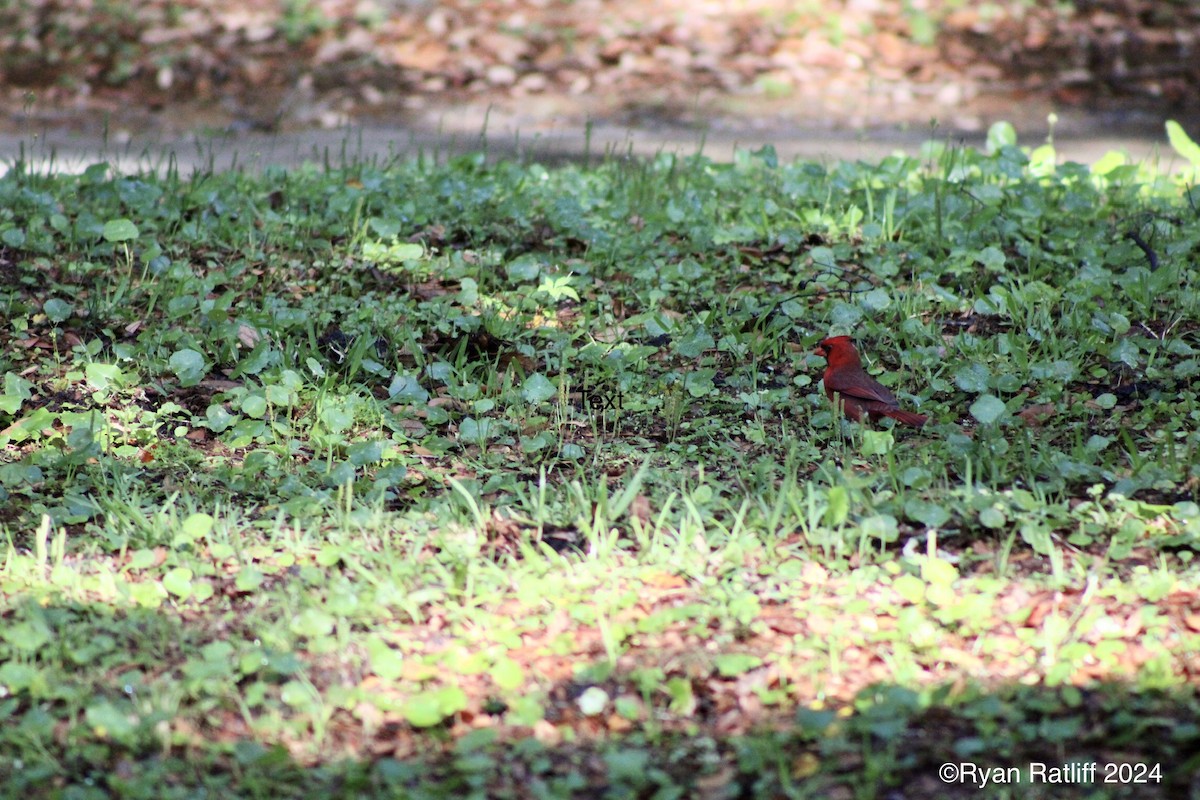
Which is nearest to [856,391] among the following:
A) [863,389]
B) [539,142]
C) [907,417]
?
[863,389]

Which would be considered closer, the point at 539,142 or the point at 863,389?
the point at 863,389

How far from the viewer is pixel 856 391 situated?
12.2 feet

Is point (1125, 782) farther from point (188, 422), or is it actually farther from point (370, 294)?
point (370, 294)

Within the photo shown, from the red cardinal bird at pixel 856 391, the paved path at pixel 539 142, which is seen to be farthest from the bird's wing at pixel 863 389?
the paved path at pixel 539 142

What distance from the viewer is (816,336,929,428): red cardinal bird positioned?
12.1ft

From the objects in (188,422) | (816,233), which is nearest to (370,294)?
(188,422)

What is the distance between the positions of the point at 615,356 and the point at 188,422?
4.57 ft

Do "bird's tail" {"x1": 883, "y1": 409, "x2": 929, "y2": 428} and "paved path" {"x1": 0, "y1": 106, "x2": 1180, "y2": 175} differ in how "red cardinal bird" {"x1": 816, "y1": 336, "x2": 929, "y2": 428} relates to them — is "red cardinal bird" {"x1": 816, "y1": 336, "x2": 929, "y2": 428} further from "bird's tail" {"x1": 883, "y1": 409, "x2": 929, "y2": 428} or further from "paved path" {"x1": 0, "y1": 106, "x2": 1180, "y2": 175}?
"paved path" {"x1": 0, "y1": 106, "x2": 1180, "y2": 175}

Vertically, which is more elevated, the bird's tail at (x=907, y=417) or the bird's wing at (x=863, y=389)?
the bird's wing at (x=863, y=389)

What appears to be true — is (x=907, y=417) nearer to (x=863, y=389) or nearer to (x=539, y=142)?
(x=863, y=389)

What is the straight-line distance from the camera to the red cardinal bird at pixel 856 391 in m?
3.67

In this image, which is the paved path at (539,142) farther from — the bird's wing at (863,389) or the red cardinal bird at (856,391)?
the bird's wing at (863,389)

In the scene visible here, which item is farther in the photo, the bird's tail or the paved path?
the paved path

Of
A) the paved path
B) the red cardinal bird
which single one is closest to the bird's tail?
the red cardinal bird
